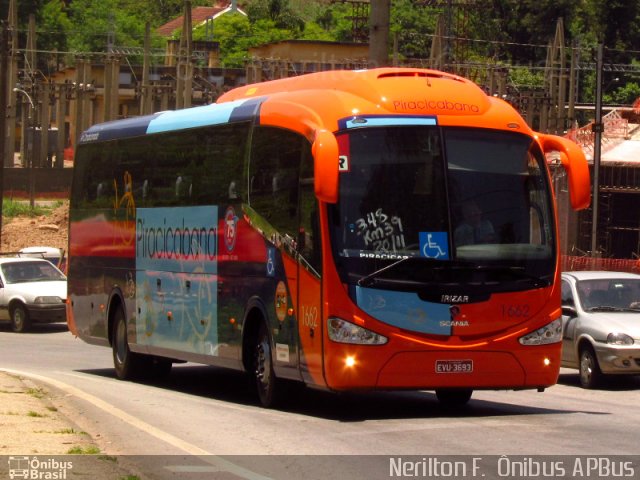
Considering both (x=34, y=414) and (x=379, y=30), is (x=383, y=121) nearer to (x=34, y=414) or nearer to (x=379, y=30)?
(x=34, y=414)

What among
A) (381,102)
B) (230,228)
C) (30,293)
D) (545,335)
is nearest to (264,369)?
(230,228)

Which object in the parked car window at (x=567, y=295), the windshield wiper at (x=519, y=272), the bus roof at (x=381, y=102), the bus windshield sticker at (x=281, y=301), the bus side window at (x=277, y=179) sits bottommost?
the parked car window at (x=567, y=295)

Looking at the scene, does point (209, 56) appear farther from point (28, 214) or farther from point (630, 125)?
point (630, 125)

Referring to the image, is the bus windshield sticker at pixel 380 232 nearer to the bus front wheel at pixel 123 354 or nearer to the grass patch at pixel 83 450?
the grass patch at pixel 83 450

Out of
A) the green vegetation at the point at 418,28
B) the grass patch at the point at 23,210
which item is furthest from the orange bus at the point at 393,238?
the grass patch at the point at 23,210

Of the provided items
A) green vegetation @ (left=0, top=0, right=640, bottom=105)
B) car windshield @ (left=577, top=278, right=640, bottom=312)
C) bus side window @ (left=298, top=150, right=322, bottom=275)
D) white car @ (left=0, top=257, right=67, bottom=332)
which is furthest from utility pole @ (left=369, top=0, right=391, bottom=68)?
green vegetation @ (left=0, top=0, right=640, bottom=105)

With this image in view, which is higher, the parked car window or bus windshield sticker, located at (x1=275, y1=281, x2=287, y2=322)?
bus windshield sticker, located at (x1=275, y1=281, x2=287, y2=322)

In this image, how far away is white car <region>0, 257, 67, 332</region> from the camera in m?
31.1

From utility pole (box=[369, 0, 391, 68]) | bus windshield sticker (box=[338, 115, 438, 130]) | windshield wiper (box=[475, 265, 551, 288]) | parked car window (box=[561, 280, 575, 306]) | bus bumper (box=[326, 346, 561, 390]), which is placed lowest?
bus bumper (box=[326, 346, 561, 390])

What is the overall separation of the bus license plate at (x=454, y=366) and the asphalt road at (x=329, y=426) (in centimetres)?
50

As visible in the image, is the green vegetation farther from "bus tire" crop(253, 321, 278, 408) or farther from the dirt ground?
"bus tire" crop(253, 321, 278, 408)

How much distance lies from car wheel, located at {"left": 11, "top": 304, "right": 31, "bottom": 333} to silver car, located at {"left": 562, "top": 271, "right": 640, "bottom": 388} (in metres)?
15.7

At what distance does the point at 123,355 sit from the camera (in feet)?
63.2

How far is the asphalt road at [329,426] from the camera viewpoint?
10.2m
